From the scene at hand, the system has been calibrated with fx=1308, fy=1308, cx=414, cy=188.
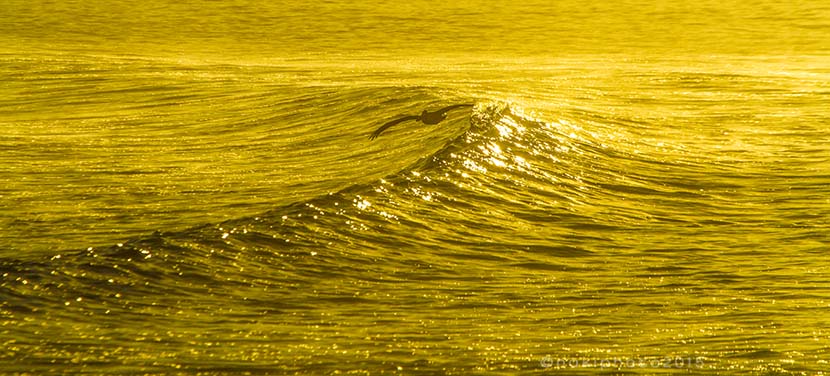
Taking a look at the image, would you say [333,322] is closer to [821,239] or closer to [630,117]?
[821,239]

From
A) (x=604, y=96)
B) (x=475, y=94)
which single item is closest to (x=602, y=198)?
(x=475, y=94)

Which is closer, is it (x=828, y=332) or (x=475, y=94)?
(x=828, y=332)

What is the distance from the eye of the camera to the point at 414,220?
36.0 inches

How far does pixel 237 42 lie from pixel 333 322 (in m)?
1.77

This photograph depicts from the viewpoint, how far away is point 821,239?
967mm

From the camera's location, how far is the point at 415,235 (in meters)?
0.89

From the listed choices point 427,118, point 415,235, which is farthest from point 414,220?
point 427,118

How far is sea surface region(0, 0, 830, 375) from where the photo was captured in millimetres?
707

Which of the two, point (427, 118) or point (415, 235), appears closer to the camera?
point (415, 235)

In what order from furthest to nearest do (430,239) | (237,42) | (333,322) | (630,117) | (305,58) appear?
(237,42) → (305,58) → (630,117) → (430,239) → (333,322)

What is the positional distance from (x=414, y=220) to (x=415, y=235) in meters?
0.03

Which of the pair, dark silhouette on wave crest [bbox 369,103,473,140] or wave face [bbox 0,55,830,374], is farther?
dark silhouette on wave crest [bbox 369,103,473,140]

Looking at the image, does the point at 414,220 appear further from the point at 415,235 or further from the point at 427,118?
the point at 427,118

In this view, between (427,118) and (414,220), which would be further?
(427,118)
